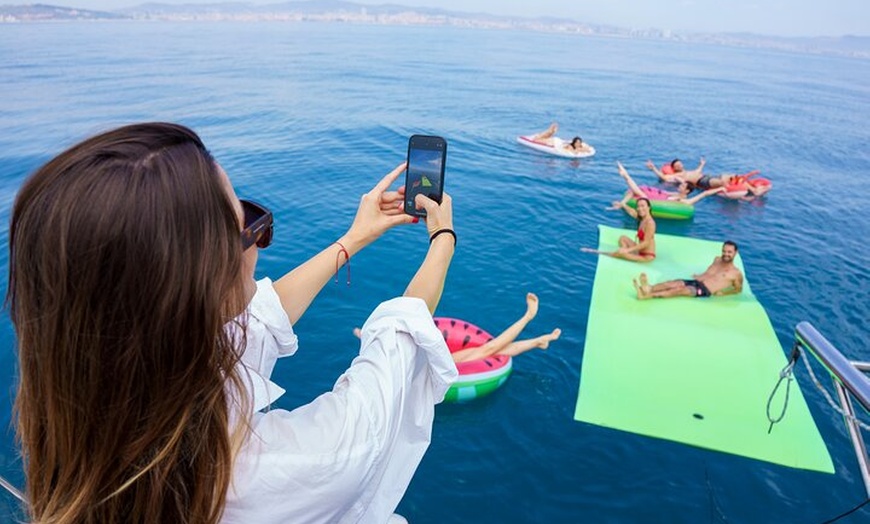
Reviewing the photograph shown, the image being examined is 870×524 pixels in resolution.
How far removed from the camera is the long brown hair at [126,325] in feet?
2.46

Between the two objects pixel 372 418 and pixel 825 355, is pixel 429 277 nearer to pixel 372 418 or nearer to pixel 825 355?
pixel 372 418

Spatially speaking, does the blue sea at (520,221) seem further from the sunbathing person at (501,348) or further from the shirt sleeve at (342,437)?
the shirt sleeve at (342,437)

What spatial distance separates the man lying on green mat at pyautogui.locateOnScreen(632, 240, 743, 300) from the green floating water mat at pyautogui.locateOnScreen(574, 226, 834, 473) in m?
0.12

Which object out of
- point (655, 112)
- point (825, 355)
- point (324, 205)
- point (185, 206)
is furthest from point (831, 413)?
point (655, 112)

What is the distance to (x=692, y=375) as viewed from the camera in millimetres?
5605

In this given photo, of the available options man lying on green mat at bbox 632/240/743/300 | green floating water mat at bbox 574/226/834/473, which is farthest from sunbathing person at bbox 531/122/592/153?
man lying on green mat at bbox 632/240/743/300

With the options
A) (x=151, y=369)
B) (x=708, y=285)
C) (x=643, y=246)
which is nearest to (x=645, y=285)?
(x=708, y=285)

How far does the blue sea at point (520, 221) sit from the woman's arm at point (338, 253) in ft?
2.52

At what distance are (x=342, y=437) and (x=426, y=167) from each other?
1.41 m

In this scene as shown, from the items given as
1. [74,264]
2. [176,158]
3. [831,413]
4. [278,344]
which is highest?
[176,158]

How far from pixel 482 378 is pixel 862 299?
6567mm

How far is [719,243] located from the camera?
925 cm

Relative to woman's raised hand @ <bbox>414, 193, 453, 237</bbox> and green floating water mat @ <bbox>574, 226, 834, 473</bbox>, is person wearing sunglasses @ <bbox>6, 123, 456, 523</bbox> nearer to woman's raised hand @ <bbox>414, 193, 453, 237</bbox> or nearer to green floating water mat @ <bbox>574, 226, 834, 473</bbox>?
woman's raised hand @ <bbox>414, 193, 453, 237</bbox>

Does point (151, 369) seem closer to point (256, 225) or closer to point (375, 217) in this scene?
point (256, 225)
